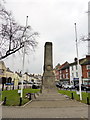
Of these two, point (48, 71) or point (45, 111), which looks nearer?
point (45, 111)

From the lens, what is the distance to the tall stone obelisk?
19500mm

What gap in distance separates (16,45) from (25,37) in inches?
76.4

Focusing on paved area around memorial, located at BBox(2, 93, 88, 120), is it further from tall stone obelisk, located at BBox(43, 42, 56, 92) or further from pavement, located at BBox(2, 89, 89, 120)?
tall stone obelisk, located at BBox(43, 42, 56, 92)

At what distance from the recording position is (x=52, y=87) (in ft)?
63.9

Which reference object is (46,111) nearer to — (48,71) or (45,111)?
(45,111)

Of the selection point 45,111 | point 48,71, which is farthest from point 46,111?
point 48,71

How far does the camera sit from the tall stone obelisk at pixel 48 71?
1950 cm

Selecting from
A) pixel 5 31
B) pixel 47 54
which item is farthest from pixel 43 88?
pixel 5 31

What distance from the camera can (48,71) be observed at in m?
20.6

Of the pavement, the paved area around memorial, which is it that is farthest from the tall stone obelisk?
the paved area around memorial

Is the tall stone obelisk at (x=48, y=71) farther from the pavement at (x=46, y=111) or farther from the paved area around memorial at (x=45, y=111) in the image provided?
the paved area around memorial at (x=45, y=111)

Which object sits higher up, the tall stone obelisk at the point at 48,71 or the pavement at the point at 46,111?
the tall stone obelisk at the point at 48,71

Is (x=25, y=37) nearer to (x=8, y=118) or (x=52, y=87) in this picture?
(x=52, y=87)

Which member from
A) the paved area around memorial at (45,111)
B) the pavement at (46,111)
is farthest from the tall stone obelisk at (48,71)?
the paved area around memorial at (45,111)
